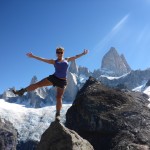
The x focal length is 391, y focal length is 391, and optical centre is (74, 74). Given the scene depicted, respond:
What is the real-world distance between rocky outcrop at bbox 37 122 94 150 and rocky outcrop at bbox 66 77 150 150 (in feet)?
32.2

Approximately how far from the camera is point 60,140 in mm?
18688

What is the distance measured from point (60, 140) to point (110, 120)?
13.5 meters

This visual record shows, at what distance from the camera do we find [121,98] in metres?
34.9

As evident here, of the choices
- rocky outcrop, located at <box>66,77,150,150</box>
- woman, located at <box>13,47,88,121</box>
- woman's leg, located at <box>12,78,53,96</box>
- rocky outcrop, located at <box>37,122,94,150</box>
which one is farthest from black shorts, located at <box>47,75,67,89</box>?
rocky outcrop, located at <box>66,77,150,150</box>

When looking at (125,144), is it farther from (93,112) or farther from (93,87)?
(93,87)

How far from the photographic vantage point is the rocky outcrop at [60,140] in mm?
18359

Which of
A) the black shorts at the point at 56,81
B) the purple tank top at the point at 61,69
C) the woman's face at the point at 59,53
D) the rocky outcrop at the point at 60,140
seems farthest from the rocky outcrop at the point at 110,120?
the woman's face at the point at 59,53

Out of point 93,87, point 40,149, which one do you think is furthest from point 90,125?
point 40,149

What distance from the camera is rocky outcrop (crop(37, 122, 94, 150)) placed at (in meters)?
18.4

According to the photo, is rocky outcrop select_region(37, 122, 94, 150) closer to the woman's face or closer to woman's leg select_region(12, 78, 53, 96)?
woman's leg select_region(12, 78, 53, 96)

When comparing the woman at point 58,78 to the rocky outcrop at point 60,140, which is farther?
the woman at point 58,78

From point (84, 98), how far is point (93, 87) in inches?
118

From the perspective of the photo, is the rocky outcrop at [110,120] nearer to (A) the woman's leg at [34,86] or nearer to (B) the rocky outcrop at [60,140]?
(B) the rocky outcrop at [60,140]

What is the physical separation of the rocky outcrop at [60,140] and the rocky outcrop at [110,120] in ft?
32.2
